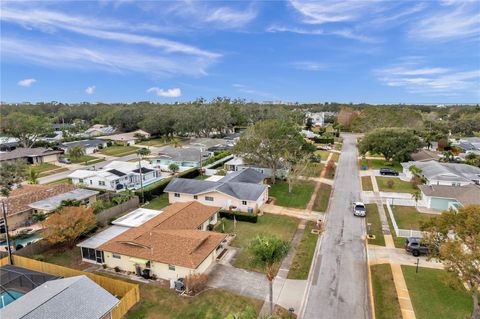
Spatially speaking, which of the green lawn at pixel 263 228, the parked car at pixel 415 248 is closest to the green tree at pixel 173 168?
the green lawn at pixel 263 228

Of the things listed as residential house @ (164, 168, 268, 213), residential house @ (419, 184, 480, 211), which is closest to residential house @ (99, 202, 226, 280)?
residential house @ (164, 168, 268, 213)

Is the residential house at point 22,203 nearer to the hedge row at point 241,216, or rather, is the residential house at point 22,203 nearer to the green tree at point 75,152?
the hedge row at point 241,216

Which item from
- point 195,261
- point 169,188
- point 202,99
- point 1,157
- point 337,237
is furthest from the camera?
point 202,99

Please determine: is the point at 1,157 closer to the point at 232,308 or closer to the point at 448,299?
the point at 232,308

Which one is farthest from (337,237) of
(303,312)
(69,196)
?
(69,196)

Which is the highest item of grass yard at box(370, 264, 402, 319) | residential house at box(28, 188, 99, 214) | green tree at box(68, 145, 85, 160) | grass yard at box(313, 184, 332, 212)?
green tree at box(68, 145, 85, 160)

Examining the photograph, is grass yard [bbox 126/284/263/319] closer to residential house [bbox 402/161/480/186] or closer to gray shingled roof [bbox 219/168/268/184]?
gray shingled roof [bbox 219/168/268/184]

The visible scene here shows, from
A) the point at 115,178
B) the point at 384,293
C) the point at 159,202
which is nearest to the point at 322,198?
the point at 384,293
